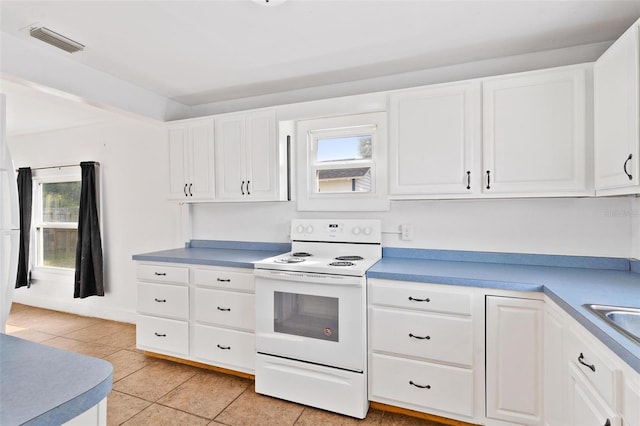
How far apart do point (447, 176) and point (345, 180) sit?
0.85 m

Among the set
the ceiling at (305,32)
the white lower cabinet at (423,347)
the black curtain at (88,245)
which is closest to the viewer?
the ceiling at (305,32)

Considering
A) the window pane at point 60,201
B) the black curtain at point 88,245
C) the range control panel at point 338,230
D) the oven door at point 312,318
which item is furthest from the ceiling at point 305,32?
the window pane at point 60,201

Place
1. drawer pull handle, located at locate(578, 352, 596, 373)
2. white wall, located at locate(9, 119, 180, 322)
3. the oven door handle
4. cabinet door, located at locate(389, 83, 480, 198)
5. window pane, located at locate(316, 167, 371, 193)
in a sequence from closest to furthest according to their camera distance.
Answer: drawer pull handle, located at locate(578, 352, 596, 373) < the oven door handle < cabinet door, located at locate(389, 83, 480, 198) < window pane, located at locate(316, 167, 371, 193) < white wall, located at locate(9, 119, 180, 322)

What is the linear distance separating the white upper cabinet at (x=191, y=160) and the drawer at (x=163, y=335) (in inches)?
44.1

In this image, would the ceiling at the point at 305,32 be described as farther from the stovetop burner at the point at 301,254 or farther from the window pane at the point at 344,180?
the stovetop burner at the point at 301,254

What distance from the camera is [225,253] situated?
3061 mm

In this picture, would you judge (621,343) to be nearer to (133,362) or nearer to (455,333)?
(455,333)

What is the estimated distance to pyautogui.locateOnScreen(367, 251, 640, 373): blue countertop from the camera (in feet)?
3.95

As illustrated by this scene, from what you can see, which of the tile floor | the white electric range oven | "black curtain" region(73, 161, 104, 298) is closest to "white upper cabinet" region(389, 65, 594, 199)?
the white electric range oven

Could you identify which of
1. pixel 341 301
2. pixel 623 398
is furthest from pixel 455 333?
pixel 623 398

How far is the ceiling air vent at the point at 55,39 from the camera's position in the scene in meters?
2.00

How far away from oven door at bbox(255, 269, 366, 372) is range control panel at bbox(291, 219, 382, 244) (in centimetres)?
60

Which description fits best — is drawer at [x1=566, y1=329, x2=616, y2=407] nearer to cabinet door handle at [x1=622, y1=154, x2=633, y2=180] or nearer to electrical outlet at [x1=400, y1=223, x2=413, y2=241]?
cabinet door handle at [x1=622, y1=154, x2=633, y2=180]

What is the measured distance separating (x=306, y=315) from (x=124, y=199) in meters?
2.99
